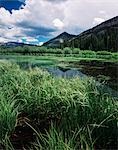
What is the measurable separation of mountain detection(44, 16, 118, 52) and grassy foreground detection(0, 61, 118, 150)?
4.48 metres

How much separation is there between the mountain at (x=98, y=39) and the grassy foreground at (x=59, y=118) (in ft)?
14.7

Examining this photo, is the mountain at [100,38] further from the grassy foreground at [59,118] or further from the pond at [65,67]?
the grassy foreground at [59,118]

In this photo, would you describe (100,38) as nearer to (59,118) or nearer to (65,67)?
(65,67)

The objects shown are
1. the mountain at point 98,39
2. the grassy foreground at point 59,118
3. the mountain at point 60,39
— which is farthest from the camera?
the mountain at point 98,39

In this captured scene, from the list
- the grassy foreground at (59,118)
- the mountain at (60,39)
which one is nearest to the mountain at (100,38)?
the mountain at (60,39)

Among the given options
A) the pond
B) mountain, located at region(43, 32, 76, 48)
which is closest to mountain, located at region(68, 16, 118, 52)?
mountain, located at region(43, 32, 76, 48)

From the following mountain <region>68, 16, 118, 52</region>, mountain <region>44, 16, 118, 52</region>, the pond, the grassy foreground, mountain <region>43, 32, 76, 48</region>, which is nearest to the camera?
the grassy foreground

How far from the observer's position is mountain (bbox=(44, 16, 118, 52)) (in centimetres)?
846

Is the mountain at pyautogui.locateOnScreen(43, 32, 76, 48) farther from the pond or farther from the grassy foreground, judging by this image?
the grassy foreground

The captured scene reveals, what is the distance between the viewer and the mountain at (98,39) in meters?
8.46

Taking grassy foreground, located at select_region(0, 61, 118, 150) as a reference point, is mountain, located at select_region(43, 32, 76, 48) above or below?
above

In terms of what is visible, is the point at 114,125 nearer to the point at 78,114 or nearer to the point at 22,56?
the point at 78,114

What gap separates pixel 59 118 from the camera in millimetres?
3426

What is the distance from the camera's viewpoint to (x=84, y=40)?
28.4 ft
